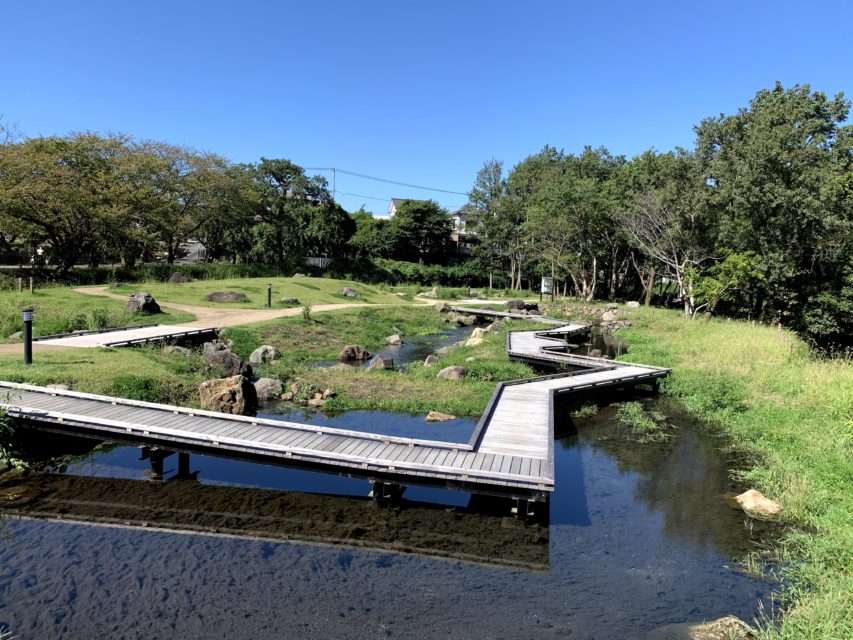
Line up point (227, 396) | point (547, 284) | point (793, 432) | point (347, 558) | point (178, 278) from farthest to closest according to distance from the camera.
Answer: point (547, 284) < point (178, 278) < point (227, 396) < point (793, 432) < point (347, 558)

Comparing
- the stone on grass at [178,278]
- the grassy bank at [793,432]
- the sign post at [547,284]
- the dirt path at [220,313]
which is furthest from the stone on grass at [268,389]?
the sign post at [547,284]

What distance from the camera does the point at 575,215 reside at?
4794 cm

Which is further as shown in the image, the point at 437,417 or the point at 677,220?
the point at 677,220

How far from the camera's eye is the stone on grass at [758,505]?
10.9 m

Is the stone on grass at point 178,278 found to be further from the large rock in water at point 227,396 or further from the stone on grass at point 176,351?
the large rock in water at point 227,396

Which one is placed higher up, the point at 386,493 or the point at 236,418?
the point at 236,418

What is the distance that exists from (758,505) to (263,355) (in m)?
18.8

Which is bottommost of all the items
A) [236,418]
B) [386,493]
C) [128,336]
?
[386,493]

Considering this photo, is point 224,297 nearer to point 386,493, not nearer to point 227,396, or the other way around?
point 227,396

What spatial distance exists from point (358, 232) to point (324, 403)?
57309 millimetres

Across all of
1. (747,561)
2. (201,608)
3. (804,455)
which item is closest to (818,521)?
(747,561)

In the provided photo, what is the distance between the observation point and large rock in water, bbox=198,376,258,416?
1587 cm

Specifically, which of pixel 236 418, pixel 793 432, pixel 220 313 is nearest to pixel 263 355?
pixel 220 313

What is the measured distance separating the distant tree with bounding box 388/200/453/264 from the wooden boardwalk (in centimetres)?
5774
